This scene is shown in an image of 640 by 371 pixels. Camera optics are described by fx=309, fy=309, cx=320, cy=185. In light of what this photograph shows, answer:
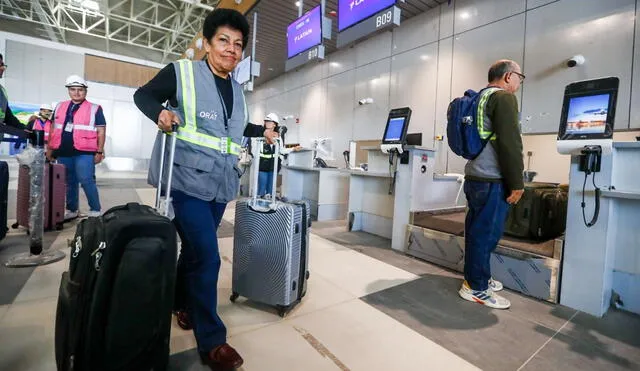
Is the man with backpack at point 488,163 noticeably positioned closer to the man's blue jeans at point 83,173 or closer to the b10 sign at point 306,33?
the b10 sign at point 306,33

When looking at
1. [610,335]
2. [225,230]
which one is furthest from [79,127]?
[610,335]

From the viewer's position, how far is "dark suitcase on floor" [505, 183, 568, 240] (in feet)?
8.00

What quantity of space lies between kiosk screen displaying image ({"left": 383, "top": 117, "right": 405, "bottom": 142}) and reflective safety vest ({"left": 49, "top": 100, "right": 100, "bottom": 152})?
3318mm

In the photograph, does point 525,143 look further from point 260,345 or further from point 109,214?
point 109,214

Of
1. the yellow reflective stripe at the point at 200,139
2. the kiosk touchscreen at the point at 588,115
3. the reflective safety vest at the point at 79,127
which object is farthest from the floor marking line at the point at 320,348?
the reflective safety vest at the point at 79,127

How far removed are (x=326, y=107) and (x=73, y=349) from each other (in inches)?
319

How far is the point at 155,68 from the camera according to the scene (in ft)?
47.0

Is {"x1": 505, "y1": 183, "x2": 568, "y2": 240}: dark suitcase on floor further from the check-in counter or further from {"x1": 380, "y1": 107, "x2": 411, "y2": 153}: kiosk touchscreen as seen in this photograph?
the check-in counter

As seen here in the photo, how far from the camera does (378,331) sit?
5.59 feet

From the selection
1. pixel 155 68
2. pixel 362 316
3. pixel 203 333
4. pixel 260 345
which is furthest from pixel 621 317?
pixel 155 68

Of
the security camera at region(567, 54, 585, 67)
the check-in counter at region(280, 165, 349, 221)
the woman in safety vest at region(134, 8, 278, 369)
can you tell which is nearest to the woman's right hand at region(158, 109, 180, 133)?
the woman in safety vest at region(134, 8, 278, 369)

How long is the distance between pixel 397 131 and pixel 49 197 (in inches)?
148

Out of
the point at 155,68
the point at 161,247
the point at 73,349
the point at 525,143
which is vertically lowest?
the point at 73,349

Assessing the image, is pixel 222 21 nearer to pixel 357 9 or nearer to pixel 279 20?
pixel 357 9
